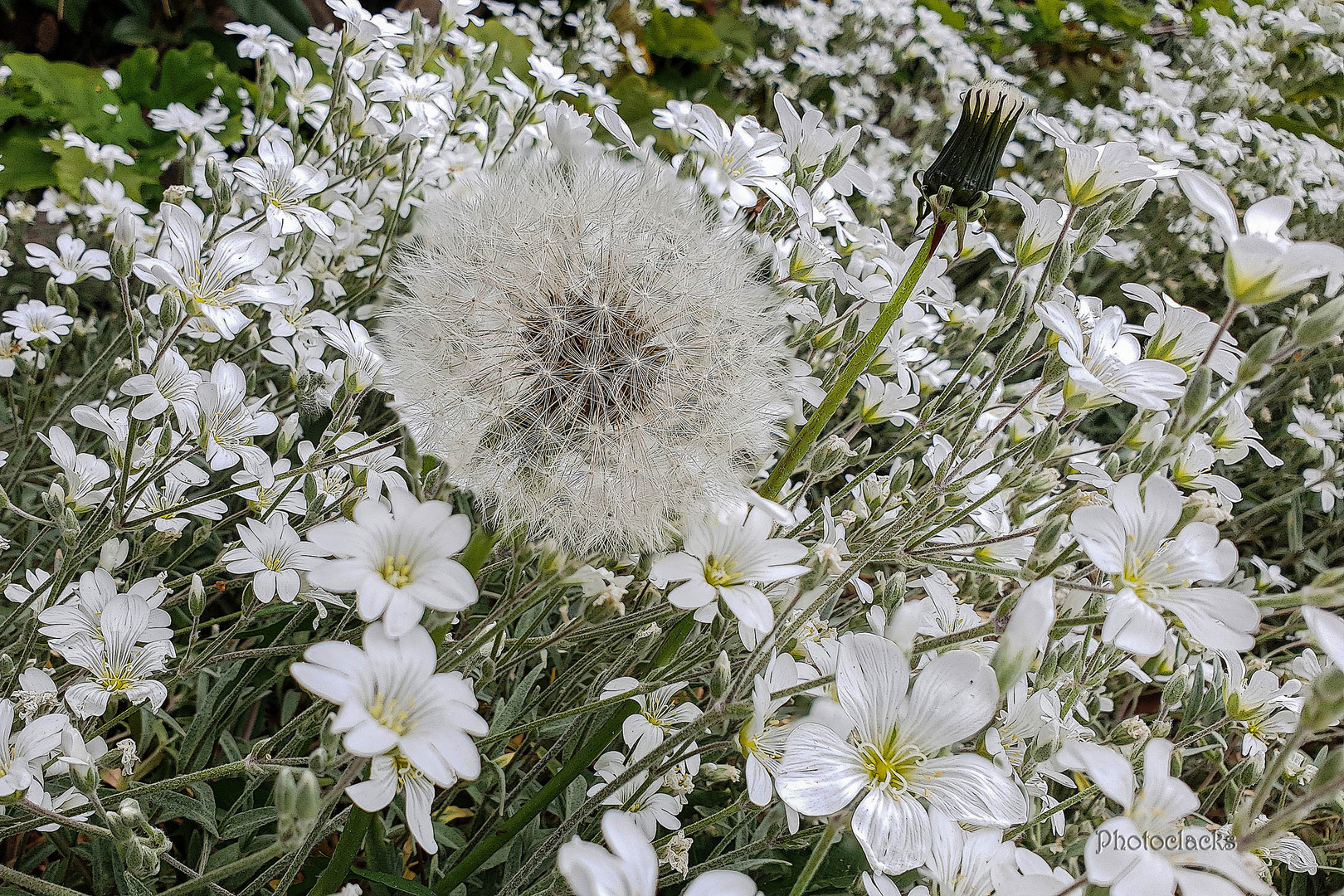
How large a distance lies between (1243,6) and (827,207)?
411 cm

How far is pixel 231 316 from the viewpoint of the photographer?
1590mm

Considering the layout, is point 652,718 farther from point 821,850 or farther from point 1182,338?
point 1182,338

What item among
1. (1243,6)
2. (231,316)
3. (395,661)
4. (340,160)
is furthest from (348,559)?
(1243,6)

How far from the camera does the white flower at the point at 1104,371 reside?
133cm

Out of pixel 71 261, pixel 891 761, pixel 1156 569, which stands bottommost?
pixel 71 261

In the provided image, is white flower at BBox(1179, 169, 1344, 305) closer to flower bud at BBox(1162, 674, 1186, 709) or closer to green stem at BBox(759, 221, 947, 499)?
green stem at BBox(759, 221, 947, 499)

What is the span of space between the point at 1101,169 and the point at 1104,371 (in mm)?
361

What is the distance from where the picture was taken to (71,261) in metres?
2.26

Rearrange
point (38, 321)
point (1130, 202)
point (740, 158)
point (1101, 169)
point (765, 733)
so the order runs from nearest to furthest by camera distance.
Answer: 1. point (765, 733)
2. point (1101, 169)
3. point (1130, 202)
4. point (740, 158)
5. point (38, 321)

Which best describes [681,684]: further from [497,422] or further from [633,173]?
[633,173]

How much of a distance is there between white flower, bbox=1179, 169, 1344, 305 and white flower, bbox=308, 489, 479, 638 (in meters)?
1.01

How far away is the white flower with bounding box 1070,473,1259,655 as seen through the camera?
1043 millimetres

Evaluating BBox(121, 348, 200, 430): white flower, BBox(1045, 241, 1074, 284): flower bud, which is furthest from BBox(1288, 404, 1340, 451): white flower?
BBox(121, 348, 200, 430): white flower

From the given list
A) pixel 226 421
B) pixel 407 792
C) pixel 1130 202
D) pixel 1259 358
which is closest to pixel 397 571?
pixel 407 792
